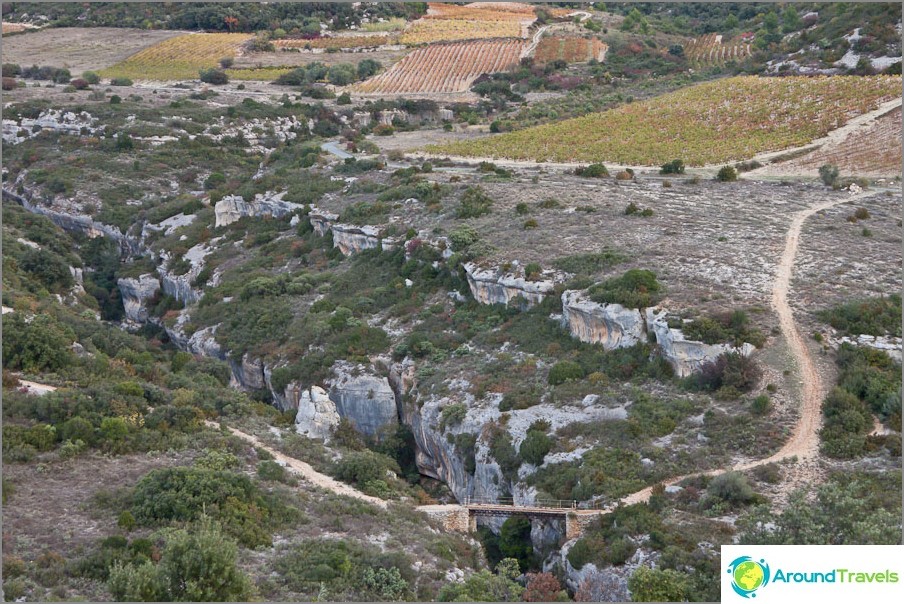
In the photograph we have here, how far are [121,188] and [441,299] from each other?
148ft

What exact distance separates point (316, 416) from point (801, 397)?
22.4m

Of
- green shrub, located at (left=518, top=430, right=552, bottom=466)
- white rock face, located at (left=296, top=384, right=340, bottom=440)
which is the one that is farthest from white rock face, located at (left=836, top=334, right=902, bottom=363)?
white rock face, located at (left=296, top=384, right=340, bottom=440)

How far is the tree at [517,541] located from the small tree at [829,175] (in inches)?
1568

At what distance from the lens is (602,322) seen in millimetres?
50344

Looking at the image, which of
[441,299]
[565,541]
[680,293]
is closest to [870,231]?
[680,293]

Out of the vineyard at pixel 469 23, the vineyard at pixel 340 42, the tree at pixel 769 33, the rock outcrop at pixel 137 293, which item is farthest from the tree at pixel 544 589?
the vineyard at pixel 469 23

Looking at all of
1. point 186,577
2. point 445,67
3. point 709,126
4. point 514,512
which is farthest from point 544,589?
point 445,67

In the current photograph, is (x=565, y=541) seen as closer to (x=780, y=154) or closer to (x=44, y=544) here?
(x=44, y=544)

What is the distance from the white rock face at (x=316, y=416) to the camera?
1994 inches

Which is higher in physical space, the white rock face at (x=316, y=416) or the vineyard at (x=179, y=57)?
the vineyard at (x=179, y=57)

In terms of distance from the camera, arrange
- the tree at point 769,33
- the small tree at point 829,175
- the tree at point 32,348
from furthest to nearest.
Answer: the tree at point 769,33, the small tree at point 829,175, the tree at point 32,348

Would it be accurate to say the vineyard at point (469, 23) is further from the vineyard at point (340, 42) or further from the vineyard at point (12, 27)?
the vineyard at point (12, 27)

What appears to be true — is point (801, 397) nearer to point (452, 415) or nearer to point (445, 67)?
point (452, 415)

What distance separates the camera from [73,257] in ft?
267
